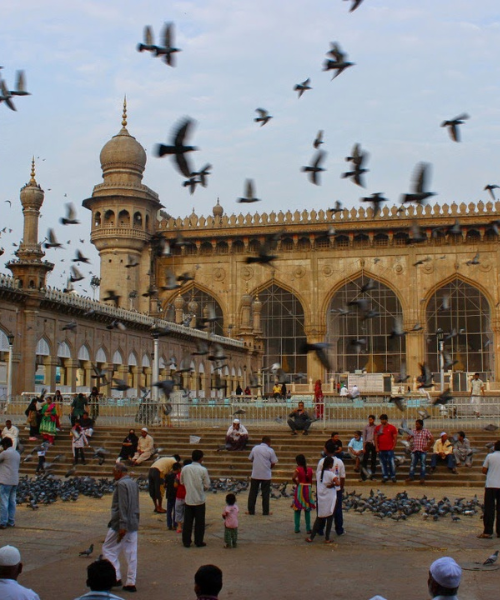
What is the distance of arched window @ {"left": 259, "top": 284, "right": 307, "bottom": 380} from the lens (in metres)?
38.2

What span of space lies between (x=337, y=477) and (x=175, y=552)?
172 centimetres

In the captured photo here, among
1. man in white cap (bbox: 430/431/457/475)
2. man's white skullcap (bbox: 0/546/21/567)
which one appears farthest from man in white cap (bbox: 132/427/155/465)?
man's white skullcap (bbox: 0/546/21/567)

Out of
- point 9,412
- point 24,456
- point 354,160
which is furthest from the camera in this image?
point 9,412

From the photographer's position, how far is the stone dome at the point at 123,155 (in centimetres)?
3688

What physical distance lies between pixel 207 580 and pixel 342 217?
111ft

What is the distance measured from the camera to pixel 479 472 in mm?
12141

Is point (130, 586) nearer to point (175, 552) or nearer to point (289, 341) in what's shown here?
point (175, 552)

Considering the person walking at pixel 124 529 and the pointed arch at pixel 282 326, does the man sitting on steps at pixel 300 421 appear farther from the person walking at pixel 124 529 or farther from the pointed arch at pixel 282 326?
the pointed arch at pixel 282 326

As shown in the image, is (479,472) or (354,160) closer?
(354,160)

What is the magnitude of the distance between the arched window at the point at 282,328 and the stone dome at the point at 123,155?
8.34 meters

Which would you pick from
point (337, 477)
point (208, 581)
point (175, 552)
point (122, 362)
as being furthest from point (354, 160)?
point (122, 362)

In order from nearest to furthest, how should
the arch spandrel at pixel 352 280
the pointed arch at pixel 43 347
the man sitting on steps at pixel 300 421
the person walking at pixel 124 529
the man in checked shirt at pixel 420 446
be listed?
the person walking at pixel 124 529 < the man in checked shirt at pixel 420 446 < the man sitting on steps at pixel 300 421 < the pointed arch at pixel 43 347 < the arch spandrel at pixel 352 280

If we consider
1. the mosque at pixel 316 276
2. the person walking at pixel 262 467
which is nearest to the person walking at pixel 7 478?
the person walking at pixel 262 467

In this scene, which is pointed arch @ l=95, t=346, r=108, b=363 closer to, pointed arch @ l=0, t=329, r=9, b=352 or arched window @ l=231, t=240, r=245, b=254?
pointed arch @ l=0, t=329, r=9, b=352
